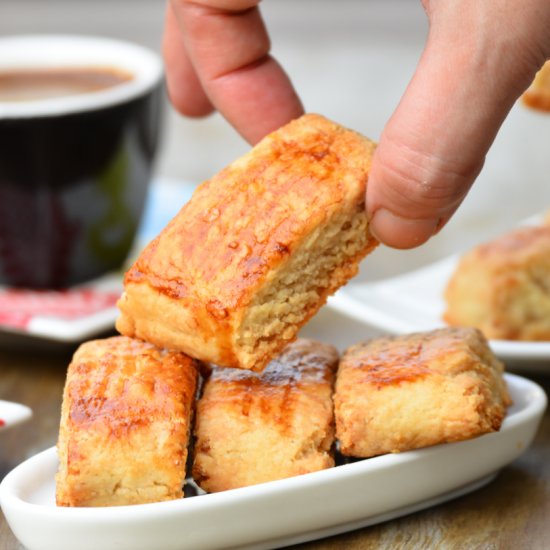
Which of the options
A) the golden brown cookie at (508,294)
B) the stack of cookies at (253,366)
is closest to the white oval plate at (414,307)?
the golden brown cookie at (508,294)

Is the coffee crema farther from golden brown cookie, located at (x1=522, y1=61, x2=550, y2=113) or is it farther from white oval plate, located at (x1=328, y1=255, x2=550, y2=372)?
golden brown cookie, located at (x1=522, y1=61, x2=550, y2=113)

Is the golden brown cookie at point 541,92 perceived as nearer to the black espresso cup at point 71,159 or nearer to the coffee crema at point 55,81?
the black espresso cup at point 71,159

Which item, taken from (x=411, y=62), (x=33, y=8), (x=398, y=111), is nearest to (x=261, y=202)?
(x=398, y=111)

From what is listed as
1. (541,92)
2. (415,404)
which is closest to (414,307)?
(541,92)

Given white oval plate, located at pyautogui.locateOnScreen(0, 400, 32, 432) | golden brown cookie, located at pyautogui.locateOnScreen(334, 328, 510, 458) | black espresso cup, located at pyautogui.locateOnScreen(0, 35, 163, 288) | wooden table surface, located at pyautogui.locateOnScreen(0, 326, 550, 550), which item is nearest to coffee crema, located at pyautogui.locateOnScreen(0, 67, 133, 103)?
black espresso cup, located at pyautogui.locateOnScreen(0, 35, 163, 288)

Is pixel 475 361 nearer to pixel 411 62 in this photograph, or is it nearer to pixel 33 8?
pixel 411 62

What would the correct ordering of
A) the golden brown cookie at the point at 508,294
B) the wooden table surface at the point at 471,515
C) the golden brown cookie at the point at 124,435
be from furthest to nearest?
the golden brown cookie at the point at 508,294, the wooden table surface at the point at 471,515, the golden brown cookie at the point at 124,435
